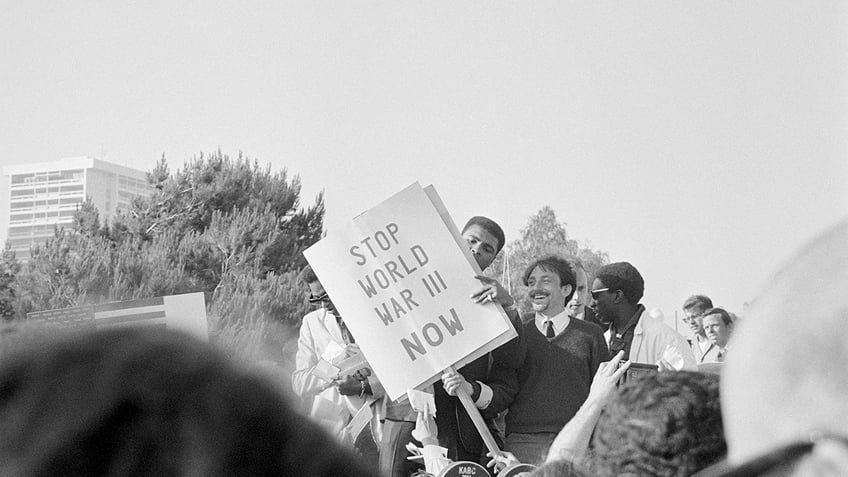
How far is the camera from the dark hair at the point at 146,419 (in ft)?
2.36

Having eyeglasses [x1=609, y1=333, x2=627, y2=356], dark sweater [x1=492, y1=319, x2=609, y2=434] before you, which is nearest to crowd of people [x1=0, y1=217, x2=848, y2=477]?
dark sweater [x1=492, y1=319, x2=609, y2=434]

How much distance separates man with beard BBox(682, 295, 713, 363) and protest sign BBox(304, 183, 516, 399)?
5361 millimetres

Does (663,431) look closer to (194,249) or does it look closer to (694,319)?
(694,319)

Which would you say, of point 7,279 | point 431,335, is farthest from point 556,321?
point 7,279

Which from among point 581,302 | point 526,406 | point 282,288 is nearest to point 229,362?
point 526,406

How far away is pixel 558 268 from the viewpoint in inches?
228

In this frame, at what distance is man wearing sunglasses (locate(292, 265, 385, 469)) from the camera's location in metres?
5.73

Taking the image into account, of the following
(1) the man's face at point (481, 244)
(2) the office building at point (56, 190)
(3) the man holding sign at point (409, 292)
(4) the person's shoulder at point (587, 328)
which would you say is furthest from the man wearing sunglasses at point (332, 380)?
(2) the office building at point (56, 190)

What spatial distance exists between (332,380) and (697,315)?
18.2 ft

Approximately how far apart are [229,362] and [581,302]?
7854 mm

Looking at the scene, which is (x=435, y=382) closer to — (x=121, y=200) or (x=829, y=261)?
(x=829, y=261)

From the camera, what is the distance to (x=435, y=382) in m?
5.44

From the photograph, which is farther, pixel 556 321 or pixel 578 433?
pixel 556 321

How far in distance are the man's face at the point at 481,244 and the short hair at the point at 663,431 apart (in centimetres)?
380
